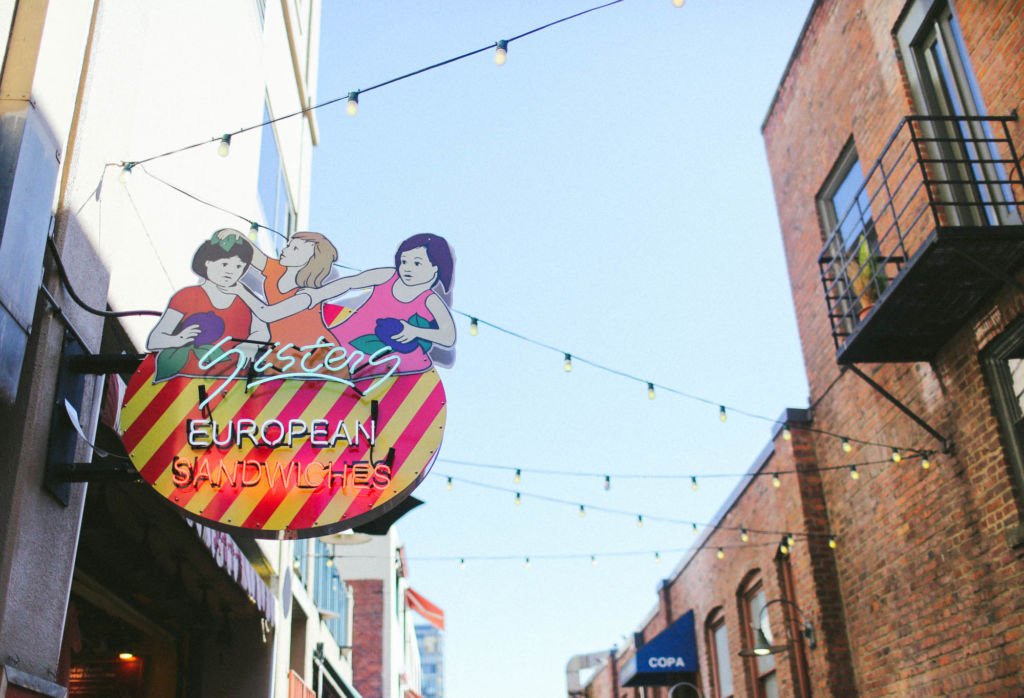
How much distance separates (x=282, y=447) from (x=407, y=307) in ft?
3.49

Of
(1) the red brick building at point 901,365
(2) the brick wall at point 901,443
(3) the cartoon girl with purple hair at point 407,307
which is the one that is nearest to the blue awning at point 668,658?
(1) the red brick building at point 901,365

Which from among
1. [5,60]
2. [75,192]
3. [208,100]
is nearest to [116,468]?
[75,192]

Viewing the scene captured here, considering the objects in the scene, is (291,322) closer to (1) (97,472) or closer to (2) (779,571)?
(1) (97,472)

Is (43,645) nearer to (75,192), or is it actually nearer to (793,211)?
(75,192)

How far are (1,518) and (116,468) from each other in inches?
24.4

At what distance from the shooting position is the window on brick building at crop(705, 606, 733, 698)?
13750mm

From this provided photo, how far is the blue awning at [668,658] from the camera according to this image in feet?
49.5

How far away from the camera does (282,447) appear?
4.52 meters

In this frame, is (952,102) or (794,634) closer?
(952,102)

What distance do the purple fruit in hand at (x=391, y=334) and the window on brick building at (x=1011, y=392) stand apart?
4955mm

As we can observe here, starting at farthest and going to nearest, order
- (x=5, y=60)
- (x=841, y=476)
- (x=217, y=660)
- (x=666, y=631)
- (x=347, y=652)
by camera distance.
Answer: (x=347, y=652), (x=666, y=631), (x=841, y=476), (x=217, y=660), (x=5, y=60)

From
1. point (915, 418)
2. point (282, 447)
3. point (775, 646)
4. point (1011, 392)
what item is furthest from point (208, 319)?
point (775, 646)

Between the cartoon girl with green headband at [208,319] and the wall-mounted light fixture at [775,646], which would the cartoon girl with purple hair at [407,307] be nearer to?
the cartoon girl with green headband at [208,319]

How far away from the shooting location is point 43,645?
4.09 meters
